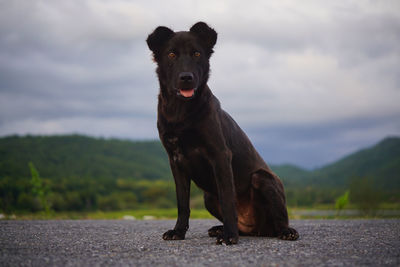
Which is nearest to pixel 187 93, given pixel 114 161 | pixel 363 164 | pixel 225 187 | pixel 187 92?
pixel 187 92

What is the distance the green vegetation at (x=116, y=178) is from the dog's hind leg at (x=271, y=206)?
10309 mm

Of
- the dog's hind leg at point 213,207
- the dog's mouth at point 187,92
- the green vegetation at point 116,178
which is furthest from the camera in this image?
the green vegetation at point 116,178

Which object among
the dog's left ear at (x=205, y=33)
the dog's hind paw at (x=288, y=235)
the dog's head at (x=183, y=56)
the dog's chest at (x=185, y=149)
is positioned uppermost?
the dog's left ear at (x=205, y=33)

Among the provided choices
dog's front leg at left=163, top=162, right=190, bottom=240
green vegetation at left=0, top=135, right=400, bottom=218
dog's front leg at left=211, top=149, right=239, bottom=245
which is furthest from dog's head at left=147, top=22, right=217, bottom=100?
green vegetation at left=0, top=135, right=400, bottom=218

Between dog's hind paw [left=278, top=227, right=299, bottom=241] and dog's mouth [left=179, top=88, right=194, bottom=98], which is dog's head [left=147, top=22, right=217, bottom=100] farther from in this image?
dog's hind paw [left=278, top=227, right=299, bottom=241]

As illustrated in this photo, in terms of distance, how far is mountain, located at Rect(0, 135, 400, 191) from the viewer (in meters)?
96.9

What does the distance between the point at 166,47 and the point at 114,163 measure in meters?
130

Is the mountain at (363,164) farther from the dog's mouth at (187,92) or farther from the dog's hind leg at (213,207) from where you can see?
the dog's mouth at (187,92)

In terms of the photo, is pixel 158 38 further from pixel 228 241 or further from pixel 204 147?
pixel 228 241

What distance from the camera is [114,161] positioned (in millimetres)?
132875

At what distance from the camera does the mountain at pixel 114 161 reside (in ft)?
318

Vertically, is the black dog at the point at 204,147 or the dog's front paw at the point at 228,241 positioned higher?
the black dog at the point at 204,147

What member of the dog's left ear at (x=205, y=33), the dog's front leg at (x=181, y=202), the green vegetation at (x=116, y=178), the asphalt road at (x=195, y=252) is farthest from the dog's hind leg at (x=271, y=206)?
the green vegetation at (x=116, y=178)

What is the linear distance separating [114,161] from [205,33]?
131782 millimetres
